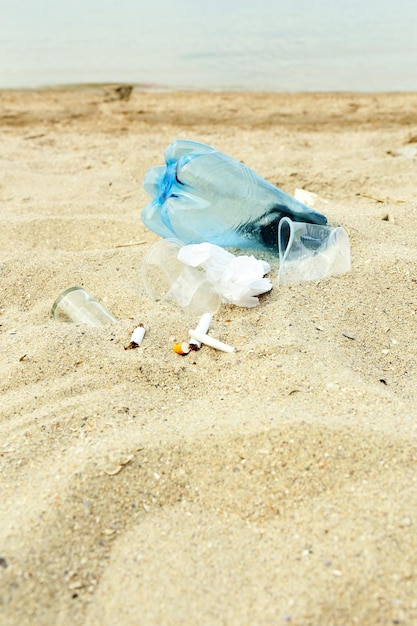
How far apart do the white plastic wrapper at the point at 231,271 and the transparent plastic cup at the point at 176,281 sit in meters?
0.05

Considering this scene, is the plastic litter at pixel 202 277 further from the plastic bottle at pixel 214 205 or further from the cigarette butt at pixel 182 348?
the cigarette butt at pixel 182 348

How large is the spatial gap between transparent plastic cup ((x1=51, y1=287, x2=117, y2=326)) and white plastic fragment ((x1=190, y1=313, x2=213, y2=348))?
0.34 metres

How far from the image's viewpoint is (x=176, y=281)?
97.3 inches

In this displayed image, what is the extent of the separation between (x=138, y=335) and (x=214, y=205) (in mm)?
804

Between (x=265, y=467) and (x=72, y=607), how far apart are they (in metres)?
0.53

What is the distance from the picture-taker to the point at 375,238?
8.80 feet

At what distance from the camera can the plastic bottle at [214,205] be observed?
2.61 meters

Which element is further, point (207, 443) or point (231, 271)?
point (231, 271)

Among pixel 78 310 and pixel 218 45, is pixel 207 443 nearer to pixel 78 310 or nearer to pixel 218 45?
pixel 78 310

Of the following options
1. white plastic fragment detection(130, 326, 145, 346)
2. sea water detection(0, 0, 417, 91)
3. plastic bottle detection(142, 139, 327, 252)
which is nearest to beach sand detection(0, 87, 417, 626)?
Result: white plastic fragment detection(130, 326, 145, 346)

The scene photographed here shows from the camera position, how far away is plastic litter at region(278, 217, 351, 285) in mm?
2416

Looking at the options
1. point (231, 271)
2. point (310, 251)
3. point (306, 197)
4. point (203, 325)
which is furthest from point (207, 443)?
point (306, 197)

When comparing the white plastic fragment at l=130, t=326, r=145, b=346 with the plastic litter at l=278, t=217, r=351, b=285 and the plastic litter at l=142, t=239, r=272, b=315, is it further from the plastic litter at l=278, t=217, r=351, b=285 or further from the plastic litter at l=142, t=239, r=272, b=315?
the plastic litter at l=278, t=217, r=351, b=285

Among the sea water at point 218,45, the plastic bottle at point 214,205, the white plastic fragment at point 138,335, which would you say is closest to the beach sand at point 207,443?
the white plastic fragment at point 138,335
